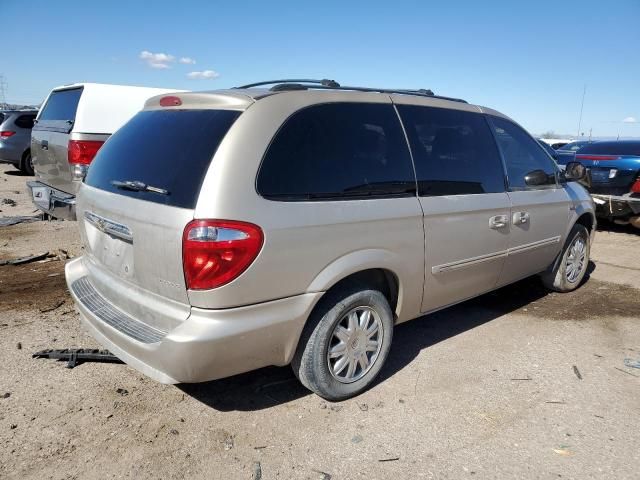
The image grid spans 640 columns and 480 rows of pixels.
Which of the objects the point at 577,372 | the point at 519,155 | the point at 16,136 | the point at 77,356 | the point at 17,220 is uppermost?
the point at 16,136

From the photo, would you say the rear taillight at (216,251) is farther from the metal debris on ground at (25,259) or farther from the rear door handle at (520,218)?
the metal debris on ground at (25,259)

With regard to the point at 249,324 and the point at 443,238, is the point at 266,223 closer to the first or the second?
the point at 249,324

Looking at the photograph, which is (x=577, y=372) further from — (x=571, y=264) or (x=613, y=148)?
(x=613, y=148)

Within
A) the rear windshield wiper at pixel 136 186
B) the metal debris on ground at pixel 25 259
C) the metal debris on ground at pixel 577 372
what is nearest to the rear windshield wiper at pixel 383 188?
the rear windshield wiper at pixel 136 186

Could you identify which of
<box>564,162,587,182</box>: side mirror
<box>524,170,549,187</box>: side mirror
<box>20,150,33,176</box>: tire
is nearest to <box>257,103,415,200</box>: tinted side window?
<box>524,170,549,187</box>: side mirror

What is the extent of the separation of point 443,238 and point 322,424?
1.45m

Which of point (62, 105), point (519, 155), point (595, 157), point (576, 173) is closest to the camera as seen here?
point (519, 155)

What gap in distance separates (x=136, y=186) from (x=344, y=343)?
4.93 feet

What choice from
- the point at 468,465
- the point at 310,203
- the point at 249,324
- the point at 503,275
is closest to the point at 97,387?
the point at 249,324

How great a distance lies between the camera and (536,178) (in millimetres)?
4277

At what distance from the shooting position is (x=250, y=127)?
252 centimetres

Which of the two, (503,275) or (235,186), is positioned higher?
(235,186)

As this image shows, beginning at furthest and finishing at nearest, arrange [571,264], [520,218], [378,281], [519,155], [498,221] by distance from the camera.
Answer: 1. [571,264]
2. [519,155]
3. [520,218]
4. [498,221]
5. [378,281]

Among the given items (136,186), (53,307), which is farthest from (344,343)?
(53,307)
